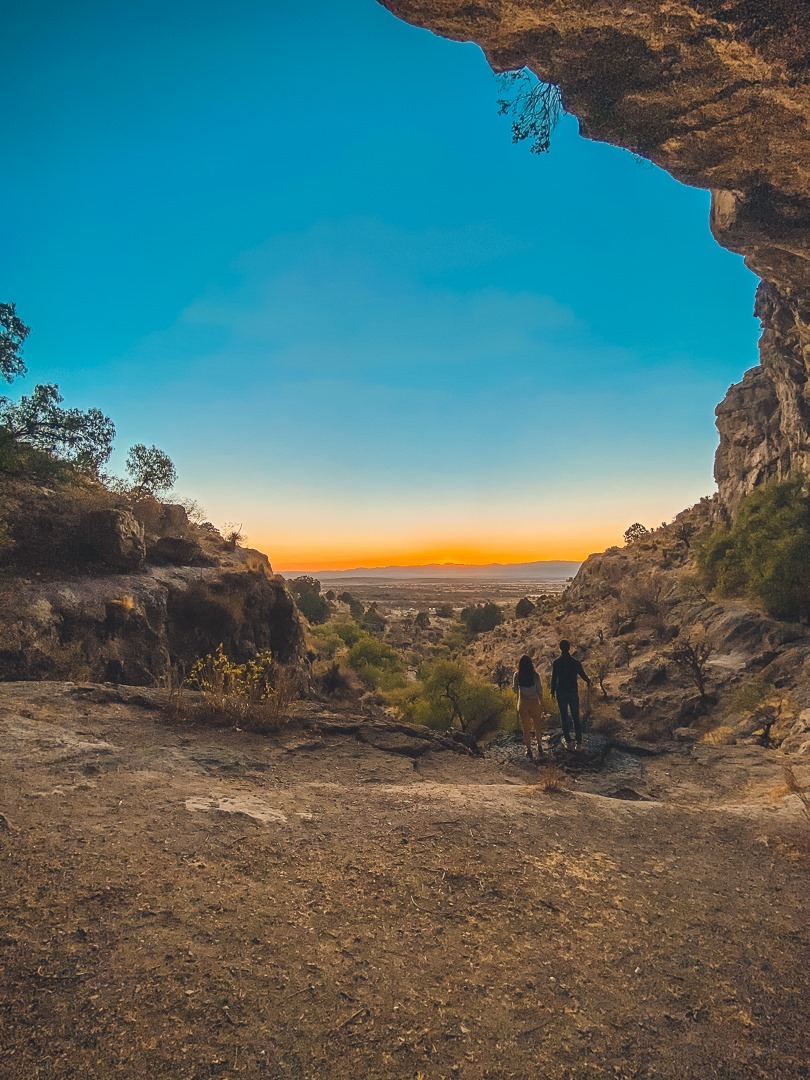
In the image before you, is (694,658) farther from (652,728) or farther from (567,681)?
(567,681)

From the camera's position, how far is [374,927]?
10.6ft

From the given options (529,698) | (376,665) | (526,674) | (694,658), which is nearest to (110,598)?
(526,674)

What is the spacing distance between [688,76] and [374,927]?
11.6 metres

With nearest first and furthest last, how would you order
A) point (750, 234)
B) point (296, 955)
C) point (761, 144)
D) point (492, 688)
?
point (296, 955) → point (761, 144) → point (750, 234) → point (492, 688)

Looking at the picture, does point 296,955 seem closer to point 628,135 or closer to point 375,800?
point 375,800

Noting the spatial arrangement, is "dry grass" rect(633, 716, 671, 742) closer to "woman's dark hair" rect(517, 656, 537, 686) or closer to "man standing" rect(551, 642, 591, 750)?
"man standing" rect(551, 642, 591, 750)

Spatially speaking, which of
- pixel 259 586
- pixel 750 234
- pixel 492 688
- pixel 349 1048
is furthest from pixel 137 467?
pixel 349 1048

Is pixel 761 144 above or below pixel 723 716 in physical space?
above

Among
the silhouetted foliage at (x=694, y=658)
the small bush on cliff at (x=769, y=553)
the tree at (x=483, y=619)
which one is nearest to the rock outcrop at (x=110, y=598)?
the silhouetted foliage at (x=694, y=658)

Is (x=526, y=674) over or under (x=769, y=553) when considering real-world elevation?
under

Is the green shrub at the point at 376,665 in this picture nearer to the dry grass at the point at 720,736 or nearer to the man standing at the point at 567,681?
the dry grass at the point at 720,736

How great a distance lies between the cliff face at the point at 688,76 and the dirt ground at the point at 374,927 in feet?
32.8

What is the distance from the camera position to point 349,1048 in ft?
7.66

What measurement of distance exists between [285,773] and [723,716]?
1495 cm
